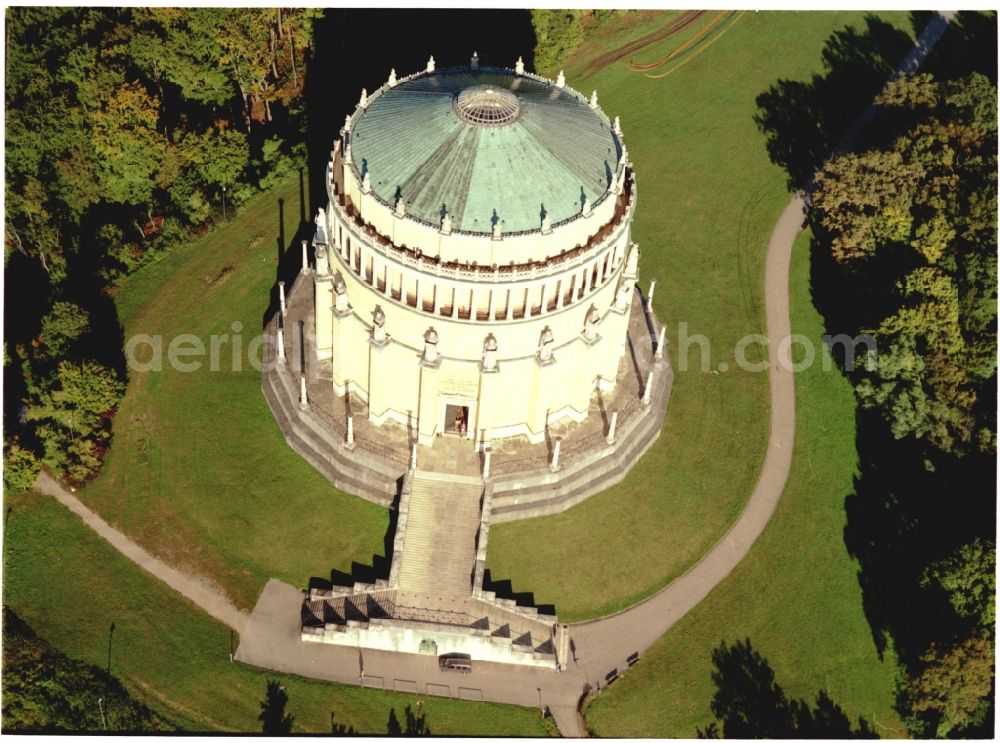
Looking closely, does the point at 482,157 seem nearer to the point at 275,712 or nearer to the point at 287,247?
the point at 287,247

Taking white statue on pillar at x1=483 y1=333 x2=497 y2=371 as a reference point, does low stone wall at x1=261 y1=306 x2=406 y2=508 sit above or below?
below

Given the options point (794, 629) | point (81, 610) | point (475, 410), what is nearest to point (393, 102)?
point (475, 410)

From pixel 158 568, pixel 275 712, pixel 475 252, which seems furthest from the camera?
pixel 158 568

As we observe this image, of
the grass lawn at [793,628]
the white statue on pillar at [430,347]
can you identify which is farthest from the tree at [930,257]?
the white statue on pillar at [430,347]

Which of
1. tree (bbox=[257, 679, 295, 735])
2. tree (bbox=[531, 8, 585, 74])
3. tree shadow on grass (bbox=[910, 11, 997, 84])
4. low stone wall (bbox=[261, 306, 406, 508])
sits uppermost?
tree shadow on grass (bbox=[910, 11, 997, 84])

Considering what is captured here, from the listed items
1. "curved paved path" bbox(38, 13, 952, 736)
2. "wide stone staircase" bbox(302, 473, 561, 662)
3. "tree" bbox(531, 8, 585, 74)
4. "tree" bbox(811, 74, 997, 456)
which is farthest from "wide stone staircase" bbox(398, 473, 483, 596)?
"tree" bbox(531, 8, 585, 74)

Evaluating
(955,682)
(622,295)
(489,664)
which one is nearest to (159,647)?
(489,664)

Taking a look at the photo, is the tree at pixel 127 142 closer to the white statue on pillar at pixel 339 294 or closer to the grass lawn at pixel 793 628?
the white statue on pillar at pixel 339 294

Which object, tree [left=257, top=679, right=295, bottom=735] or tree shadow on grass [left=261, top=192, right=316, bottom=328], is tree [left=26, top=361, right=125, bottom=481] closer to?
tree shadow on grass [left=261, top=192, right=316, bottom=328]
